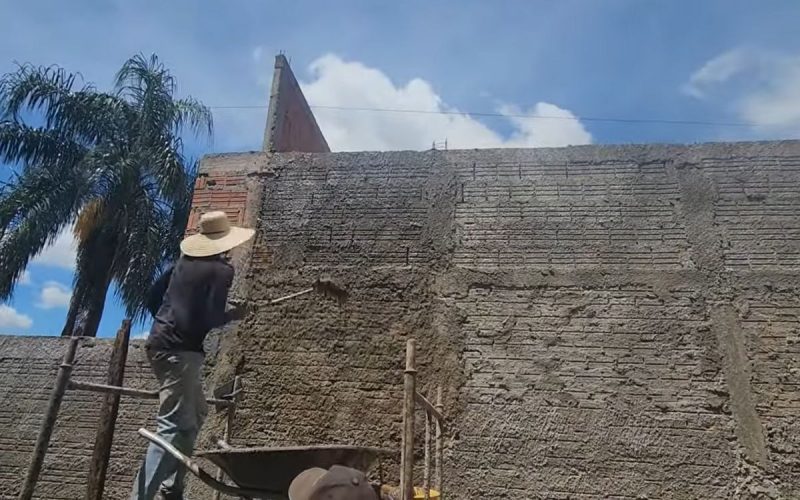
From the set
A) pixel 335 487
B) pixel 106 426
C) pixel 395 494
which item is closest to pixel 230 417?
pixel 106 426

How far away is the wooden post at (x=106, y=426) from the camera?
3768 mm

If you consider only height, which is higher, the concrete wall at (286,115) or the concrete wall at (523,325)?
the concrete wall at (286,115)

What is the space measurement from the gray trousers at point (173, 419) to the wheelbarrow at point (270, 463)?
20 centimetres

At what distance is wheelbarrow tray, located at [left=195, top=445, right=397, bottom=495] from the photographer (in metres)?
2.52

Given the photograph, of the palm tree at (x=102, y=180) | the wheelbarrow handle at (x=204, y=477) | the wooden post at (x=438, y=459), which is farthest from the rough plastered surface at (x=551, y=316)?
the palm tree at (x=102, y=180)

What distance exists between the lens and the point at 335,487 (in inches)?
79.4

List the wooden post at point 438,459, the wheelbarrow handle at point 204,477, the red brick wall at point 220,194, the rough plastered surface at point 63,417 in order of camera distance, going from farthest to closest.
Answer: the red brick wall at point 220,194
the rough plastered surface at point 63,417
the wooden post at point 438,459
the wheelbarrow handle at point 204,477

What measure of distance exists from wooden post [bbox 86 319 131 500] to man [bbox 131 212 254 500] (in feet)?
3.19

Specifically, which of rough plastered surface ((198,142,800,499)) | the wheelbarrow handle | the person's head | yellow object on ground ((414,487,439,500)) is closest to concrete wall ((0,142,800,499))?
rough plastered surface ((198,142,800,499))

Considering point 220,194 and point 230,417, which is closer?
point 230,417

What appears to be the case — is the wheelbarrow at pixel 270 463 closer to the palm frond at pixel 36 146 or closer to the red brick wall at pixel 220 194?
the red brick wall at pixel 220 194

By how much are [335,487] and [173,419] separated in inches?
55.2

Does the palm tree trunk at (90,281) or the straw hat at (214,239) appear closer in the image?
the straw hat at (214,239)

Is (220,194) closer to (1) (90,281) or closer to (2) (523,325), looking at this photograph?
(2) (523,325)
